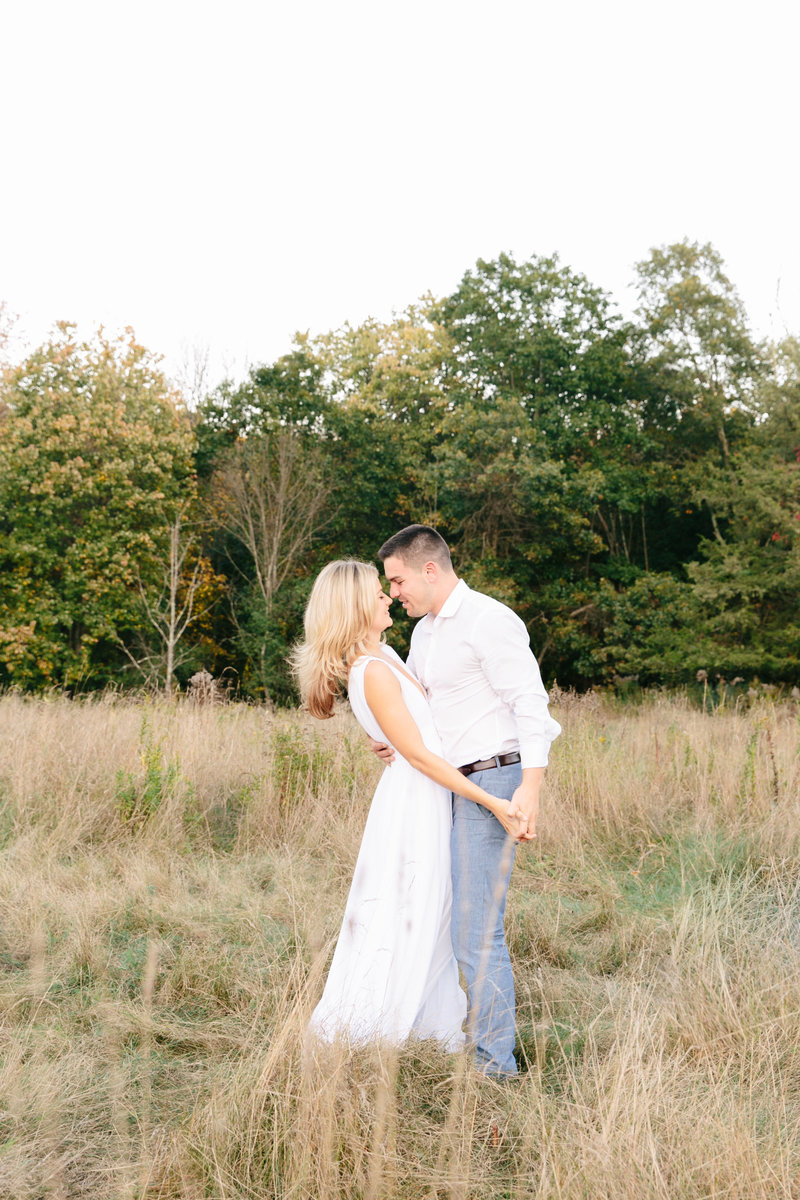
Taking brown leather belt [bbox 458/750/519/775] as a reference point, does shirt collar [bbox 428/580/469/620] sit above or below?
above

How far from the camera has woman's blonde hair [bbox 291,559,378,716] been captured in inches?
117

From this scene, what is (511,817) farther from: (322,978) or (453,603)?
(322,978)

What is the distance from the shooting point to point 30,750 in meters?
6.79

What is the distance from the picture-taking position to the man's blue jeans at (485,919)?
286 centimetres

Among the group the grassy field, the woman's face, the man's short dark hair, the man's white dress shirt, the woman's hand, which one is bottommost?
the grassy field

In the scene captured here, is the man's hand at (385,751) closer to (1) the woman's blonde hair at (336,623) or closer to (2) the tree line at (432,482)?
(1) the woman's blonde hair at (336,623)

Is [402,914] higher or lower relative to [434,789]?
lower

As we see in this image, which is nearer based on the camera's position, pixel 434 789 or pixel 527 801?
pixel 527 801

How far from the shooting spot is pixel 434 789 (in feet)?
9.78

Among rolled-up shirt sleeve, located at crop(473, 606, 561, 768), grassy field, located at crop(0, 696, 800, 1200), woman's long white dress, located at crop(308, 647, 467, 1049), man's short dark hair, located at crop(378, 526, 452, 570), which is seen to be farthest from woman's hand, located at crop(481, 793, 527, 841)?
man's short dark hair, located at crop(378, 526, 452, 570)

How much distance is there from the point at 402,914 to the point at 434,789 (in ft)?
1.34

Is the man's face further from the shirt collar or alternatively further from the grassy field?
the grassy field

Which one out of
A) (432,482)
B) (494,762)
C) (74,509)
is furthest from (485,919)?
(74,509)

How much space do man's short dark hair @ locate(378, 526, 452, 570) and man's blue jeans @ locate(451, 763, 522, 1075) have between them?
722 mm
